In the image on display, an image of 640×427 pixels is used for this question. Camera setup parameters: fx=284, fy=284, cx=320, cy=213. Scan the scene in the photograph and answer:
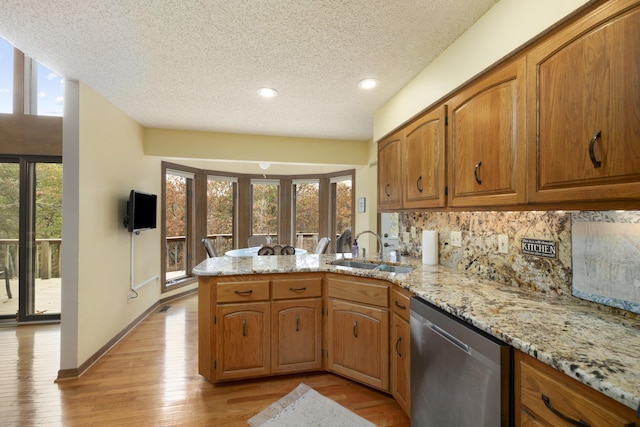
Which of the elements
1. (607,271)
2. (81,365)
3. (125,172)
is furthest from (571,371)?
(125,172)

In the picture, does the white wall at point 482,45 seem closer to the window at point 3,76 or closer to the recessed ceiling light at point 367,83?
the recessed ceiling light at point 367,83

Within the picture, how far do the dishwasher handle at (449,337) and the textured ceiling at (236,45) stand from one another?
1.75m

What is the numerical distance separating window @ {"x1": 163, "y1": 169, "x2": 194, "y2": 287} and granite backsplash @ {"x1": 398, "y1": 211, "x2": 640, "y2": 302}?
12.9 feet

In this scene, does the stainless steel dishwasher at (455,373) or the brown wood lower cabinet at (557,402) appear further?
the stainless steel dishwasher at (455,373)

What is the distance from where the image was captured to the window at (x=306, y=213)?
229 inches

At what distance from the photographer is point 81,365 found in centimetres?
244

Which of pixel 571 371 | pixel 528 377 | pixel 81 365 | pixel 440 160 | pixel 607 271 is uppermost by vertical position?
pixel 440 160

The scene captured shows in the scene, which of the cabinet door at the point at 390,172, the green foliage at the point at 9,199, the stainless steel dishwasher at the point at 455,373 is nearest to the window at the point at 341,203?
the cabinet door at the point at 390,172

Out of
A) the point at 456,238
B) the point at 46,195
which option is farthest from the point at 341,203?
the point at 46,195

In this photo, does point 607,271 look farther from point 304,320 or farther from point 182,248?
point 182,248

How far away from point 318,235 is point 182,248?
249 centimetres

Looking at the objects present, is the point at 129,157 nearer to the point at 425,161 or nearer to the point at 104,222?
the point at 104,222

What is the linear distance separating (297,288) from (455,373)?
51.8 inches

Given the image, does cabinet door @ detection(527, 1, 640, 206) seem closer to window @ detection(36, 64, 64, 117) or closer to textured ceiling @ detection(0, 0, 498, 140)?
textured ceiling @ detection(0, 0, 498, 140)
